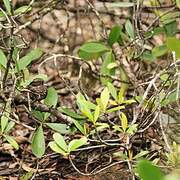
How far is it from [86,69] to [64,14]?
1.21 ft

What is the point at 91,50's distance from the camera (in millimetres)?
1650

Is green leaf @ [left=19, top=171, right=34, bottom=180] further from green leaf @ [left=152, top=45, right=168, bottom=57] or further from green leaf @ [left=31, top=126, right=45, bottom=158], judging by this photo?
green leaf @ [left=152, top=45, right=168, bottom=57]

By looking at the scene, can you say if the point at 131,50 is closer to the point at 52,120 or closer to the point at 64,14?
the point at 52,120

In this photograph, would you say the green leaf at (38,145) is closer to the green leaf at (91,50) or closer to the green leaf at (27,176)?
the green leaf at (27,176)

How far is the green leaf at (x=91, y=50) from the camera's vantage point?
5.42ft

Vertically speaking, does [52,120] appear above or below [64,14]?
below

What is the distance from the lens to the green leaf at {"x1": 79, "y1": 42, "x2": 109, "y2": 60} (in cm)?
165

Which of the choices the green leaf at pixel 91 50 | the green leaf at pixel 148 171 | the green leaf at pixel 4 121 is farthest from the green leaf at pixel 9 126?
the green leaf at pixel 148 171

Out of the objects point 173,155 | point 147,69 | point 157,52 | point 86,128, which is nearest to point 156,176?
point 173,155

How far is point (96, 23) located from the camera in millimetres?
2277

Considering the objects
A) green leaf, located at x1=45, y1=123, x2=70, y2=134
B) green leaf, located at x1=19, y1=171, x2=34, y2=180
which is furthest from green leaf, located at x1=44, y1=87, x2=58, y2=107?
green leaf, located at x1=19, y1=171, x2=34, y2=180

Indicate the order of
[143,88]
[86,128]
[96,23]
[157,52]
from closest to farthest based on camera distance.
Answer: [86,128], [143,88], [157,52], [96,23]

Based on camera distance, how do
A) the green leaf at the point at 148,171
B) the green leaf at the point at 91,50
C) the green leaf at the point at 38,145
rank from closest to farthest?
1. the green leaf at the point at 148,171
2. the green leaf at the point at 38,145
3. the green leaf at the point at 91,50

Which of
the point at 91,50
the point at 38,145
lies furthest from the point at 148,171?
the point at 91,50
